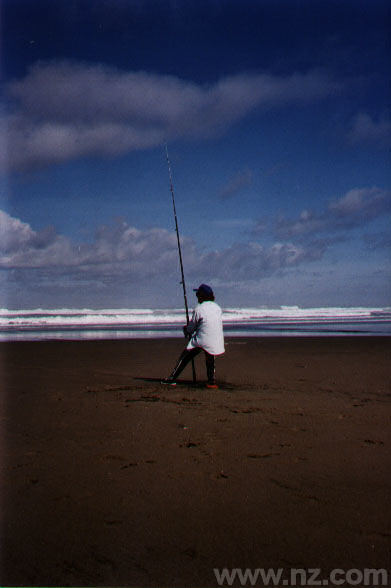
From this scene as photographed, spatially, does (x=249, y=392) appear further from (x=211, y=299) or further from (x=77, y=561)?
(x=77, y=561)

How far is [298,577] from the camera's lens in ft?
7.73

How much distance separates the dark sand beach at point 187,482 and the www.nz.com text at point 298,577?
2.1 inches

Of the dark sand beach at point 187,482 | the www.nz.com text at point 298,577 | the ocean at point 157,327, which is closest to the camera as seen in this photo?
the www.nz.com text at point 298,577

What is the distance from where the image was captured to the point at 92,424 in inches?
203

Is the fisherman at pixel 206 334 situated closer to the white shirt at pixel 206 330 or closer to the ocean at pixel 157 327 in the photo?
the white shirt at pixel 206 330

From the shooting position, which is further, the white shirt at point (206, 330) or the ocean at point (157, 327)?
the ocean at point (157, 327)

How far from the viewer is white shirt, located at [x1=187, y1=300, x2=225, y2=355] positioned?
7.70 meters

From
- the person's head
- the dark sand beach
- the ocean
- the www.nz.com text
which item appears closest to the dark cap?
the person's head

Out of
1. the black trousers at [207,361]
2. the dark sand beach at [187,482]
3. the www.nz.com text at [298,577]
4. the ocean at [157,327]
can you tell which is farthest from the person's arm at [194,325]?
the ocean at [157,327]

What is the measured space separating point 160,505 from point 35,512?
2.73 ft

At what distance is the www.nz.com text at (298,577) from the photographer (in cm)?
232

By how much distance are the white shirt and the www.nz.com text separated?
17.4 feet

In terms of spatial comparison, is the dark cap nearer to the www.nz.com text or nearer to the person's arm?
the person's arm

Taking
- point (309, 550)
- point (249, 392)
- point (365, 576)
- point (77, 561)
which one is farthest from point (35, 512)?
point (249, 392)
